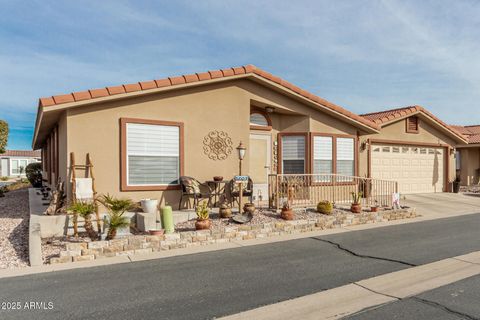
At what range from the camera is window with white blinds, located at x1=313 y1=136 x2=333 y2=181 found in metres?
12.4

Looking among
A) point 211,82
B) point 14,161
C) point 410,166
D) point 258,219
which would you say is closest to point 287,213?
point 258,219

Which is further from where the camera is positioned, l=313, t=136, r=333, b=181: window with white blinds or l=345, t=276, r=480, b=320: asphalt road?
l=313, t=136, r=333, b=181: window with white blinds

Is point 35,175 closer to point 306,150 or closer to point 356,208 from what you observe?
point 306,150

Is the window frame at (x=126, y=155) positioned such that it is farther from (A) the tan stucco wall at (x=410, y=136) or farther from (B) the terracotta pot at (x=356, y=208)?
(A) the tan stucco wall at (x=410, y=136)

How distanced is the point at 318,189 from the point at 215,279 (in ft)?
23.3

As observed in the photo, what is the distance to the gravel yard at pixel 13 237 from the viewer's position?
5.95 metres

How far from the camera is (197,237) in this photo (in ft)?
24.0

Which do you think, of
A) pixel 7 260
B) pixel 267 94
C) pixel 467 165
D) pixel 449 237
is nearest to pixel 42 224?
pixel 7 260

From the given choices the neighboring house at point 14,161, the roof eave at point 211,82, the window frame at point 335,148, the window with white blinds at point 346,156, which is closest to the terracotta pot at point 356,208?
the window frame at point 335,148

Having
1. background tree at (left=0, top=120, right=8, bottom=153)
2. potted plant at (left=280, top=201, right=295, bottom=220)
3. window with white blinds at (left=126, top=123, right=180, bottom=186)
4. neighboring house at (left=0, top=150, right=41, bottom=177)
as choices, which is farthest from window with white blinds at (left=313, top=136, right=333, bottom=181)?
neighboring house at (left=0, top=150, right=41, bottom=177)

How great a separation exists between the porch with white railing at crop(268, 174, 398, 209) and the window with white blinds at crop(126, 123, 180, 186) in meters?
3.05

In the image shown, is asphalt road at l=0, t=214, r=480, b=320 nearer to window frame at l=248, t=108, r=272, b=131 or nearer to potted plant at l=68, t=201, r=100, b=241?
potted plant at l=68, t=201, r=100, b=241

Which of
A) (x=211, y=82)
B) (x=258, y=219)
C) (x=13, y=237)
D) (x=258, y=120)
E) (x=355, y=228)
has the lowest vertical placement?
(x=355, y=228)

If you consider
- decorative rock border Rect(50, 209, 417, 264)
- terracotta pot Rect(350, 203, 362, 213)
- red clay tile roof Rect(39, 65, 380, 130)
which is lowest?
decorative rock border Rect(50, 209, 417, 264)
